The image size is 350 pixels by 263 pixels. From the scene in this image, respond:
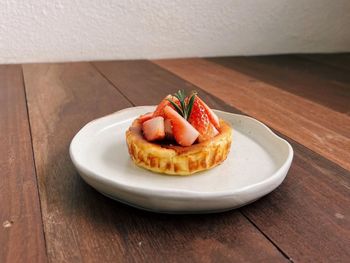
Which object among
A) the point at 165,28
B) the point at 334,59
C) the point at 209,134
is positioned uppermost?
the point at 209,134

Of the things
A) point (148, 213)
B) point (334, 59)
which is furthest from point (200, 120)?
point (334, 59)

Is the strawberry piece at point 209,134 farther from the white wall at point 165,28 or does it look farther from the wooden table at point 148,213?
the white wall at point 165,28

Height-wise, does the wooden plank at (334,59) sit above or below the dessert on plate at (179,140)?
below

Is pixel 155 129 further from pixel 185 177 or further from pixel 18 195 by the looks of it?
pixel 18 195

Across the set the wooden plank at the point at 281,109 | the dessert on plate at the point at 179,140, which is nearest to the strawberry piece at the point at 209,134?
the dessert on plate at the point at 179,140

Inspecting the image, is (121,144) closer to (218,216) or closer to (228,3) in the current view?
(218,216)
